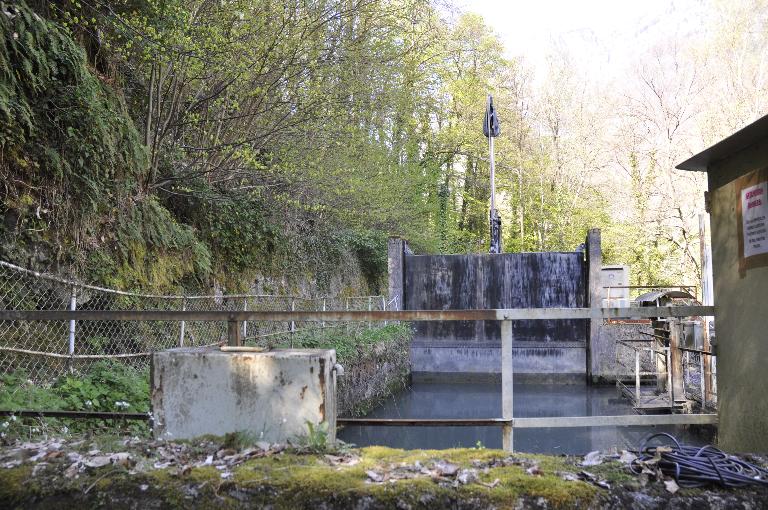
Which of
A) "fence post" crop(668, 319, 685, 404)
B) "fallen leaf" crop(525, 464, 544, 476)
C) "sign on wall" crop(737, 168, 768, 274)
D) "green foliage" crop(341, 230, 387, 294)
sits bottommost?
"fence post" crop(668, 319, 685, 404)

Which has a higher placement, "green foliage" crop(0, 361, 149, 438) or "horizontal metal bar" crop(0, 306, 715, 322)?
"horizontal metal bar" crop(0, 306, 715, 322)

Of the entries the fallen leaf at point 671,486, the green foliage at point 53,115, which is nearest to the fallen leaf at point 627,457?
the fallen leaf at point 671,486

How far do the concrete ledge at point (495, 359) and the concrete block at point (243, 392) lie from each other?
49.4ft

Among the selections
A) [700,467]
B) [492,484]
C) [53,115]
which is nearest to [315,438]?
[492,484]

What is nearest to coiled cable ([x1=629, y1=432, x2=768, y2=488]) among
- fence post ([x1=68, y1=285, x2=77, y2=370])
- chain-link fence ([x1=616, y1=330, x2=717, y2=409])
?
chain-link fence ([x1=616, y1=330, x2=717, y2=409])

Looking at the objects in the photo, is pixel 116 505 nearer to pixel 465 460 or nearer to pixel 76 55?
pixel 465 460

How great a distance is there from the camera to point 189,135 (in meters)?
10.8

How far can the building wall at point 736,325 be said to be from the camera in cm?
306

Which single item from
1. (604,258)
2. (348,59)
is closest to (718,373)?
(348,59)

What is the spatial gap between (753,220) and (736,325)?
1.90ft

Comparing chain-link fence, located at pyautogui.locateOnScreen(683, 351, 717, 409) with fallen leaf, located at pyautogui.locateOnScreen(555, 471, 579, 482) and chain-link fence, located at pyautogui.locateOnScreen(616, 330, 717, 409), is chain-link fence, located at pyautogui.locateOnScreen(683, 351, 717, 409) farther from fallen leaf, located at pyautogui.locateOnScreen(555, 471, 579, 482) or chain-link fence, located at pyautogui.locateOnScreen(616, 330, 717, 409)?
fallen leaf, located at pyautogui.locateOnScreen(555, 471, 579, 482)

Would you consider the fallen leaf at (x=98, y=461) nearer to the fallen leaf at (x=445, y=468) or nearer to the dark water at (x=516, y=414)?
the fallen leaf at (x=445, y=468)

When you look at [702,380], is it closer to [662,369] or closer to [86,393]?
[662,369]

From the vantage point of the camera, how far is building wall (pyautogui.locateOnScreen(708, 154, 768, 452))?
120 inches
